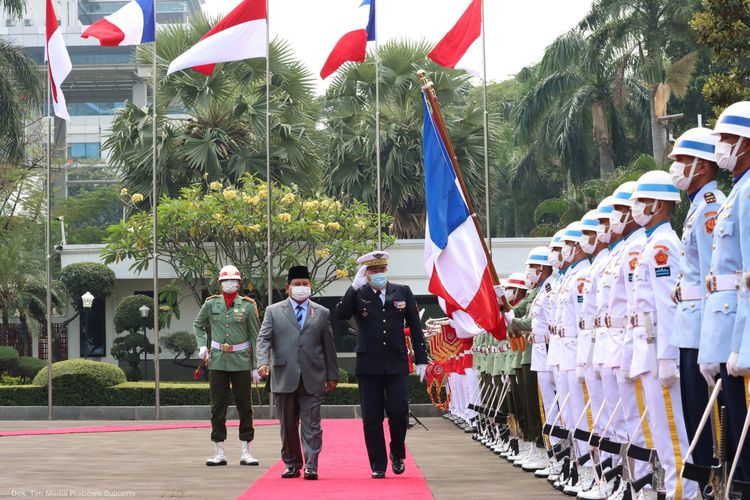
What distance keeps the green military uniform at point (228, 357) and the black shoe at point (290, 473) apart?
1702 millimetres

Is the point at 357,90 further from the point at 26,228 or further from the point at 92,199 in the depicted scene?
the point at 92,199

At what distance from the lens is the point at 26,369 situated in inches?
1470

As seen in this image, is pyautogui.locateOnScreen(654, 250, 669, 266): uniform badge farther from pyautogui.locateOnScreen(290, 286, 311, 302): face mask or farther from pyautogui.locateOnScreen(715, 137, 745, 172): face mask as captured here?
pyautogui.locateOnScreen(290, 286, 311, 302): face mask

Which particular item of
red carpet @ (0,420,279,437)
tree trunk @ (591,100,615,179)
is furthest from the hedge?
tree trunk @ (591,100,615,179)

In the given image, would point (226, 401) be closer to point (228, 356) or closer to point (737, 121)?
point (228, 356)

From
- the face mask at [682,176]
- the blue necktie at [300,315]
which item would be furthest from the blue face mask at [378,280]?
the face mask at [682,176]

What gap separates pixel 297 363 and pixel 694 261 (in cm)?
577

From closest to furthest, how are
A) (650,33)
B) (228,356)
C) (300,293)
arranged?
(300,293) → (228,356) → (650,33)

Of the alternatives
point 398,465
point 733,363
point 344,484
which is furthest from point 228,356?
point 733,363

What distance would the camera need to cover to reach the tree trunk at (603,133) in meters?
48.1

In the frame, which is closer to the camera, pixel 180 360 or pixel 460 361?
pixel 460 361

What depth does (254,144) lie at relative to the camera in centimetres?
3794

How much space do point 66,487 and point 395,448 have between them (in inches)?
119

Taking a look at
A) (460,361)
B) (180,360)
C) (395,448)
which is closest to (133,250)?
(180,360)
